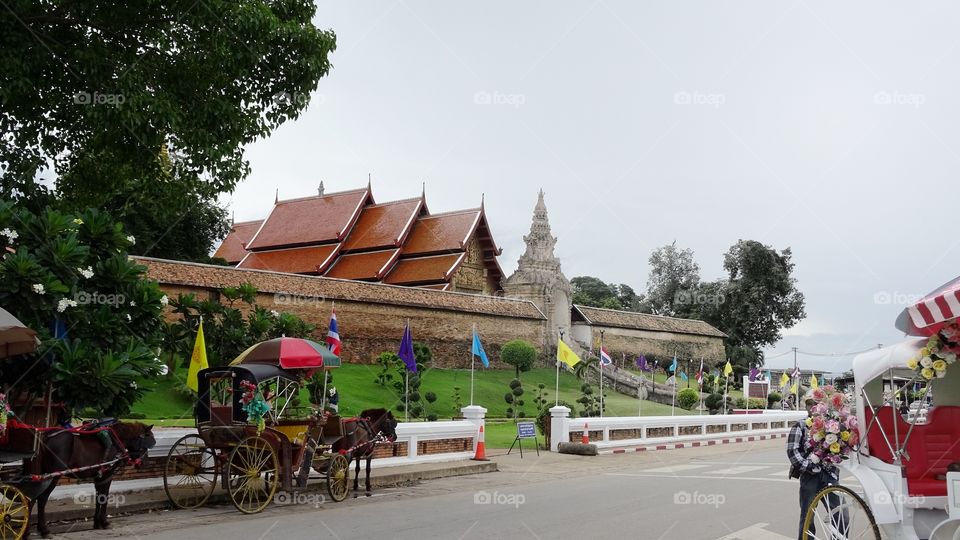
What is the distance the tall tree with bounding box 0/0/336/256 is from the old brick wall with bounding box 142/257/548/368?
16713mm

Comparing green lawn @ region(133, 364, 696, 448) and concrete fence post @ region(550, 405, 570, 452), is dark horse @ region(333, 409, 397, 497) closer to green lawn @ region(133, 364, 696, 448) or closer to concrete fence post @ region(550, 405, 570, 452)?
green lawn @ region(133, 364, 696, 448)

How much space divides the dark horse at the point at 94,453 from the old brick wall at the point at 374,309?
20.4 m

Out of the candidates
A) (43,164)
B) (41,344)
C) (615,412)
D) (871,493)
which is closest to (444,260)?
(615,412)

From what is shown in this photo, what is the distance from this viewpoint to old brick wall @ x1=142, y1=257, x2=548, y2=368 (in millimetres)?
30719

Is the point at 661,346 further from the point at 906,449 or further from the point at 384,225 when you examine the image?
the point at 906,449

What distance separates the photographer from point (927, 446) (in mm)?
6785

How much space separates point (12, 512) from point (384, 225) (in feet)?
129

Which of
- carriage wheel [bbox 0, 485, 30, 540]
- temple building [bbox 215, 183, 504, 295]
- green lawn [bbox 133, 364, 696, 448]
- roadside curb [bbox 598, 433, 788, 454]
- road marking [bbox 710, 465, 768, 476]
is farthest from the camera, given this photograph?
temple building [bbox 215, 183, 504, 295]

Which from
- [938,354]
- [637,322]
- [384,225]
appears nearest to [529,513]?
[938,354]

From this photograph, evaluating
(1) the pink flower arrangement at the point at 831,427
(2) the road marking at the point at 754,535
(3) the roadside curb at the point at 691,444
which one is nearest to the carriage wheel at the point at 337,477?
(2) the road marking at the point at 754,535

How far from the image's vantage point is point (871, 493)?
6.57 metres

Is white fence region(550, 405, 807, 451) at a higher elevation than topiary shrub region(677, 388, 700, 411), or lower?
lower

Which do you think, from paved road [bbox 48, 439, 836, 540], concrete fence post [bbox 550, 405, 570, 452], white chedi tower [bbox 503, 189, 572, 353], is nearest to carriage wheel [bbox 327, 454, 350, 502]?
paved road [bbox 48, 439, 836, 540]

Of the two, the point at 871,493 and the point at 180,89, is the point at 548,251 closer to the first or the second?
the point at 180,89
